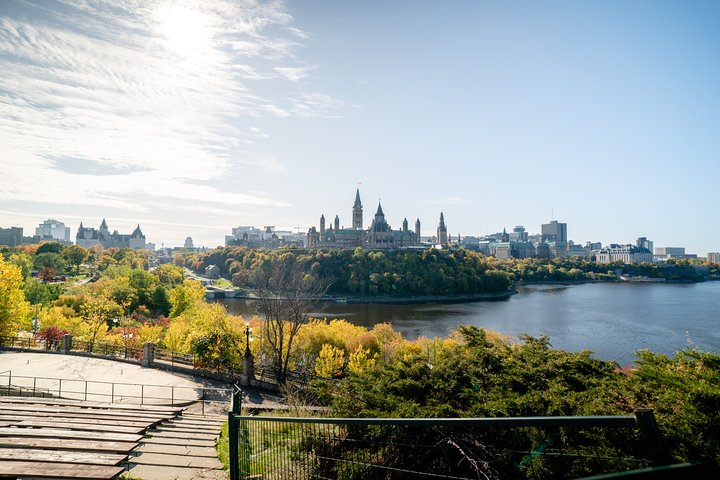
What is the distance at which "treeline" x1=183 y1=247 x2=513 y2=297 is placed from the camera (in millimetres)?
83312

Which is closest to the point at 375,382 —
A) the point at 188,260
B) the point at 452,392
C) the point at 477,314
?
the point at 452,392

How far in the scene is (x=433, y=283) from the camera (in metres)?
83.7

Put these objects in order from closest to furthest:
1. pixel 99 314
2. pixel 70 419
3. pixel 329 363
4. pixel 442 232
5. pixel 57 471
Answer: pixel 57 471 < pixel 70 419 < pixel 329 363 < pixel 99 314 < pixel 442 232

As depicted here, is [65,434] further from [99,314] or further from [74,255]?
[74,255]

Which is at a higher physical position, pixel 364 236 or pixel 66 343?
pixel 364 236

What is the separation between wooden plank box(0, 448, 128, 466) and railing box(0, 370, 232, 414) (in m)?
8.50

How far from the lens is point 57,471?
5.11 metres

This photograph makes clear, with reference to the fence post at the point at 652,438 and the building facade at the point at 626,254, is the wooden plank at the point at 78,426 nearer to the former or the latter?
the fence post at the point at 652,438

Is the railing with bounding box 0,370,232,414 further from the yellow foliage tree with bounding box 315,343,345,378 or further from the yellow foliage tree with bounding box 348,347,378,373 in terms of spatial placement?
the yellow foliage tree with bounding box 348,347,378,373

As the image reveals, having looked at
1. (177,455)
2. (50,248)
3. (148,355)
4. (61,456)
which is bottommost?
(148,355)

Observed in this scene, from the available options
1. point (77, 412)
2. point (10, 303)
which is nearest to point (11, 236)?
point (10, 303)

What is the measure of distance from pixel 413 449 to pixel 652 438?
171 inches

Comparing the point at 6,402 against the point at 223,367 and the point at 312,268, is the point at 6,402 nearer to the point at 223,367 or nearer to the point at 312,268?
the point at 223,367

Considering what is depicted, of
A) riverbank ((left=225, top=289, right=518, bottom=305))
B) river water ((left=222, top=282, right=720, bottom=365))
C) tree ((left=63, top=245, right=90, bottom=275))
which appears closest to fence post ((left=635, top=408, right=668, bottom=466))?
river water ((left=222, top=282, right=720, bottom=365))
